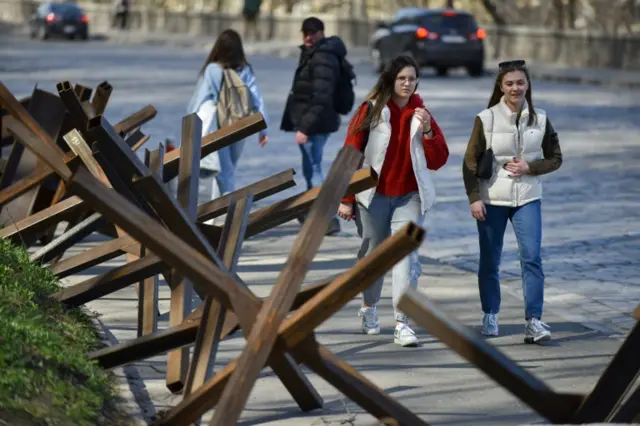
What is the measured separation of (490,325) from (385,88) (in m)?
1.46

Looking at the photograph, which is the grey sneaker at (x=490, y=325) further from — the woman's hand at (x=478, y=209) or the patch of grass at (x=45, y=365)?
the patch of grass at (x=45, y=365)

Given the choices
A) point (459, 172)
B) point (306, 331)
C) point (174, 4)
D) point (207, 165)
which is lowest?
point (174, 4)

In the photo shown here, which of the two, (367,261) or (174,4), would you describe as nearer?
(367,261)

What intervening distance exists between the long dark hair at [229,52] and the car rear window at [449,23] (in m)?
25.9

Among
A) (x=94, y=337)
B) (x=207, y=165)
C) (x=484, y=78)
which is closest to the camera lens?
(x=94, y=337)

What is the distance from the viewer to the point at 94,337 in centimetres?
815

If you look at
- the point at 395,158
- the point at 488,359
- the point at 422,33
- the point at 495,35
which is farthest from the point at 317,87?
the point at 495,35

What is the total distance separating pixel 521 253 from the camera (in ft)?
30.8

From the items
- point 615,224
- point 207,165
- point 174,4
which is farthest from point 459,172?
point 174,4

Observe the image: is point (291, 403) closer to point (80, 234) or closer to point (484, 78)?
point (80, 234)

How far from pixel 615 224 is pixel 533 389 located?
8398mm

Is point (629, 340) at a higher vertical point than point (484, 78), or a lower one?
higher

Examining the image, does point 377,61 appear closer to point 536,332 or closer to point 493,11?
point 493,11

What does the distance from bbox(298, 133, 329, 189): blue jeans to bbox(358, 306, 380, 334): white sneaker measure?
469 centimetres
